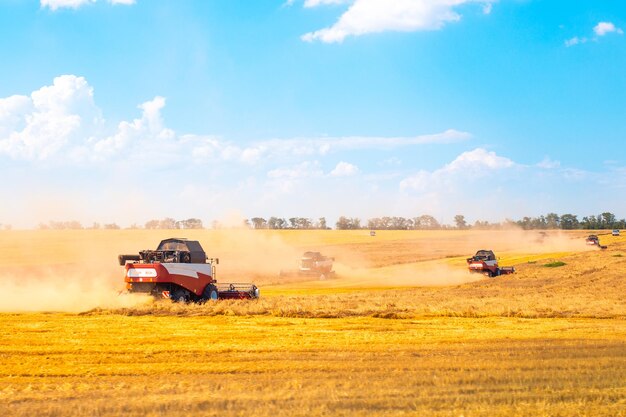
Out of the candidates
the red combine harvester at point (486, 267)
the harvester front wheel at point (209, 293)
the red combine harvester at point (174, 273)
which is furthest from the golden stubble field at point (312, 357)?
the red combine harvester at point (486, 267)

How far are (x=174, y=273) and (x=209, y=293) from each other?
219 centimetres

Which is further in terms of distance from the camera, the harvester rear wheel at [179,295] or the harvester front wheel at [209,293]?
the harvester front wheel at [209,293]

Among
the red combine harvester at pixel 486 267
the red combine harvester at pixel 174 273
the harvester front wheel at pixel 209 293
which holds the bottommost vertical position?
the red combine harvester at pixel 486 267

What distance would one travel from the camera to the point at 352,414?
9.24 m

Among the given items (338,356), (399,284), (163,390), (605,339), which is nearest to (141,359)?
(163,390)

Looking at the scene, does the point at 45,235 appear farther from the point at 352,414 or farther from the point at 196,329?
the point at 352,414

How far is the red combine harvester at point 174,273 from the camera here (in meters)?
25.3

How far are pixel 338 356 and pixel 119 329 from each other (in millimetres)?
7623

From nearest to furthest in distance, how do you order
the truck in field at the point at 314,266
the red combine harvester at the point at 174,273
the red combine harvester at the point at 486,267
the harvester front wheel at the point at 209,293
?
the red combine harvester at the point at 174,273 < the harvester front wheel at the point at 209,293 < the red combine harvester at the point at 486,267 < the truck in field at the point at 314,266

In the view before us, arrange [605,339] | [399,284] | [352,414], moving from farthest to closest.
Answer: [399,284] → [605,339] → [352,414]

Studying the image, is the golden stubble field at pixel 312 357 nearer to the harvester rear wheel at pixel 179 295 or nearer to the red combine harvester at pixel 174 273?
the red combine harvester at pixel 174 273

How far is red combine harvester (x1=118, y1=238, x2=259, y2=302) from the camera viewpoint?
997 inches

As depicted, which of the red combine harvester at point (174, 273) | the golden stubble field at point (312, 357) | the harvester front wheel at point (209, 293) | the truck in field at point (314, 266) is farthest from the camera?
the truck in field at point (314, 266)

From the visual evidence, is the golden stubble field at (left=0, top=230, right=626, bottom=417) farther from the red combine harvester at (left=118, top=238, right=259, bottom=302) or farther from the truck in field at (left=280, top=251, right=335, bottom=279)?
the truck in field at (left=280, top=251, right=335, bottom=279)
